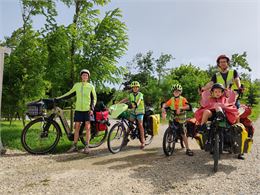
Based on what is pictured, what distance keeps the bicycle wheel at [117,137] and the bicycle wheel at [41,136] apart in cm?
133

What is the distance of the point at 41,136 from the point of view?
6.84 metres

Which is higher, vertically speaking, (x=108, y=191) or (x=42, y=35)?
(x=42, y=35)

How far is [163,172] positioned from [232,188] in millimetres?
1272

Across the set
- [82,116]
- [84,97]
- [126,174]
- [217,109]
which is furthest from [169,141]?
[84,97]

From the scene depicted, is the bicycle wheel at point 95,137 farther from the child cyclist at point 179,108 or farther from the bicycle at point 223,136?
the bicycle at point 223,136

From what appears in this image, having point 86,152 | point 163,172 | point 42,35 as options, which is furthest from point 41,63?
point 163,172

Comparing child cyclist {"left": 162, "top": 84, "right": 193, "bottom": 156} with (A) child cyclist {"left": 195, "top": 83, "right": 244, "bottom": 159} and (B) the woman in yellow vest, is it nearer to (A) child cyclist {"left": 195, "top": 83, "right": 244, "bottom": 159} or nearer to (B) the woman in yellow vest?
(B) the woman in yellow vest

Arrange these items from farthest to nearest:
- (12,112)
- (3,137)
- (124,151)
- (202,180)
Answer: (12,112) → (3,137) → (124,151) → (202,180)

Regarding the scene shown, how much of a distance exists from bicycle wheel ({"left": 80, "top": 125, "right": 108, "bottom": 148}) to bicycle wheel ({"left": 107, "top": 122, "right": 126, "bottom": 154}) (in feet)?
2.25

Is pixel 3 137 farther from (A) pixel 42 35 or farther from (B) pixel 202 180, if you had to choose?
(B) pixel 202 180

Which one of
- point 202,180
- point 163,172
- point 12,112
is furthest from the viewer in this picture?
point 12,112

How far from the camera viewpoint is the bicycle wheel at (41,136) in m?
6.70

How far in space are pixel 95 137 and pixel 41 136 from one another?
176 cm

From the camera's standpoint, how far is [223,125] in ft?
18.3
